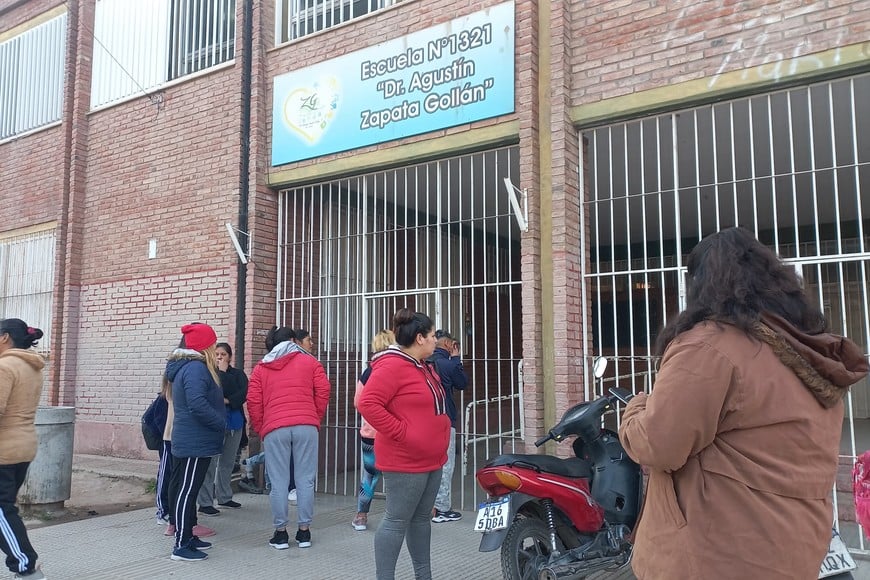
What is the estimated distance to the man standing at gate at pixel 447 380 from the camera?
19.7ft

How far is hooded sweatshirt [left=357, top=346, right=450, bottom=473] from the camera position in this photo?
3.74 m

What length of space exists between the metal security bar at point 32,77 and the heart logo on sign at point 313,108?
4829mm

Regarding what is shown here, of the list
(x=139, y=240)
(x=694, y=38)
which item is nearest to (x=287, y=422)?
(x=694, y=38)

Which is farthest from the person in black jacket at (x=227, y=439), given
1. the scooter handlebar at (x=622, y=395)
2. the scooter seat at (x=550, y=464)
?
the scooter handlebar at (x=622, y=395)

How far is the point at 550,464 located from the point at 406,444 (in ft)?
2.77

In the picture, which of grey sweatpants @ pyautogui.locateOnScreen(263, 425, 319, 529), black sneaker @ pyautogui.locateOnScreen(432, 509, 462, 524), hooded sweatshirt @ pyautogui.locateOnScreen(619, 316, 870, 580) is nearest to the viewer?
hooded sweatshirt @ pyautogui.locateOnScreen(619, 316, 870, 580)

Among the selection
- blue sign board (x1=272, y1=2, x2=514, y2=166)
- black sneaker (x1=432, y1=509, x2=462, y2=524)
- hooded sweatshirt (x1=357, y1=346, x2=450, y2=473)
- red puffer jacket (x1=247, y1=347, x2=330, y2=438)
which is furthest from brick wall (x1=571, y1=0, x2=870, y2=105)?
black sneaker (x1=432, y1=509, x2=462, y2=524)

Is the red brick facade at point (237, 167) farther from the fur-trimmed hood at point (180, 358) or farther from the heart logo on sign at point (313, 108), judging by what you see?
the fur-trimmed hood at point (180, 358)

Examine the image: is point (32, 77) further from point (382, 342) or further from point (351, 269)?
point (382, 342)

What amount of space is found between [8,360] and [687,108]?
17.9 feet

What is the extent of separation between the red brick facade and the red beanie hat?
2687 millimetres

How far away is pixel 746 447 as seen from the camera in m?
1.91

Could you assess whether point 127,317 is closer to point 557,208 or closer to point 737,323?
point 557,208

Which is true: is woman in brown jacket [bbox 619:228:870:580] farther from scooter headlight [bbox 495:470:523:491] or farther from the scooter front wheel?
the scooter front wheel
